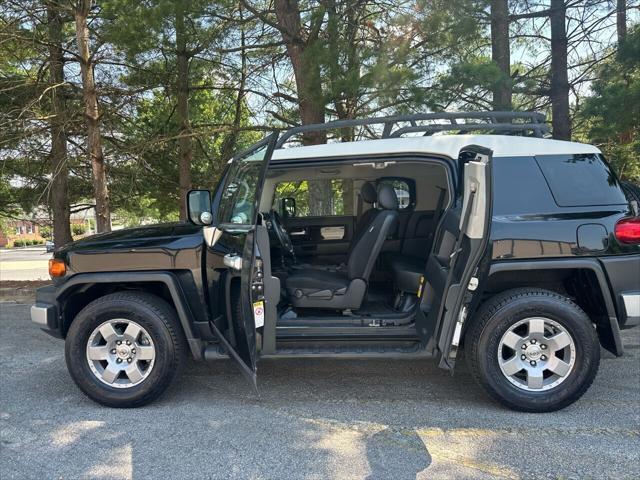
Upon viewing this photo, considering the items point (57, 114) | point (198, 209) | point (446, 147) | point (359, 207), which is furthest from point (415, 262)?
point (57, 114)

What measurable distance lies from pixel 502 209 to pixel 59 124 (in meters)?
7.85

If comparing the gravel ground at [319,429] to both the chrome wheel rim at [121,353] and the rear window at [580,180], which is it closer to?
the chrome wheel rim at [121,353]

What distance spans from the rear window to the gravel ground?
4.98 ft

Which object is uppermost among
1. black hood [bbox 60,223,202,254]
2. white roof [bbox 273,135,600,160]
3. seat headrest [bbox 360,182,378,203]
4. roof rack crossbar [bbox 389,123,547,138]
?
roof rack crossbar [bbox 389,123,547,138]

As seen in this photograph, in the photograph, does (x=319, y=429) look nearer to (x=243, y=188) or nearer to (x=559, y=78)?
(x=243, y=188)

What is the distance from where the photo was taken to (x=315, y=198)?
6.11m

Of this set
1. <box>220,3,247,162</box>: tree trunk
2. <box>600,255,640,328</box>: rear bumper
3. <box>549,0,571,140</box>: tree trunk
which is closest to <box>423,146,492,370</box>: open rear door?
<box>600,255,640,328</box>: rear bumper

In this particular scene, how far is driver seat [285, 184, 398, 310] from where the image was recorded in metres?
4.04

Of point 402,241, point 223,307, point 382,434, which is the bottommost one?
point 382,434

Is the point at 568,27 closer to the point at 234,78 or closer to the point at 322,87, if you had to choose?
the point at 322,87

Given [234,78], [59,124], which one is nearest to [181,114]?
[234,78]

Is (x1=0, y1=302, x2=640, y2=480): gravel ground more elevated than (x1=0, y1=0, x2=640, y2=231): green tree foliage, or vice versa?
(x1=0, y1=0, x2=640, y2=231): green tree foliage

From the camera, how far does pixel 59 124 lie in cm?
841

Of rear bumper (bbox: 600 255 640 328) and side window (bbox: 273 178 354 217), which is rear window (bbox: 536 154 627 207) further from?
side window (bbox: 273 178 354 217)
